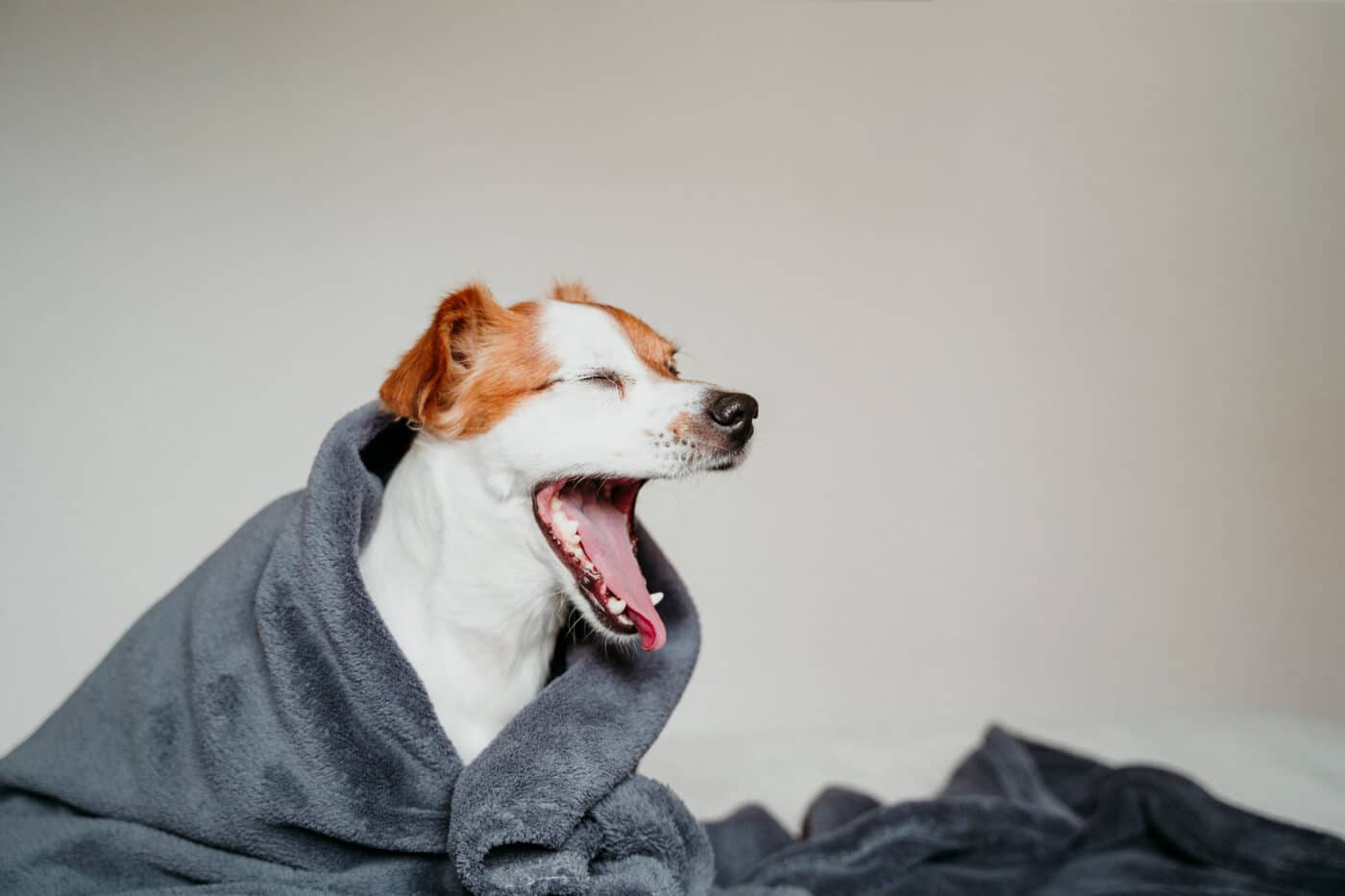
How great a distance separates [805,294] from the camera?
2490mm

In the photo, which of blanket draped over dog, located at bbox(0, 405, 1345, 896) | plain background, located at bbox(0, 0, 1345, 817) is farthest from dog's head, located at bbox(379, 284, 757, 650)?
plain background, located at bbox(0, 0, 1345, 817)

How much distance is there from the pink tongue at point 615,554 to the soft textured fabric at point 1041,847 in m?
0.77

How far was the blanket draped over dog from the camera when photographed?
3.94 ft

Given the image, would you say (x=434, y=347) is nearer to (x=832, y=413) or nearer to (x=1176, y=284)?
(x=832, y=413)

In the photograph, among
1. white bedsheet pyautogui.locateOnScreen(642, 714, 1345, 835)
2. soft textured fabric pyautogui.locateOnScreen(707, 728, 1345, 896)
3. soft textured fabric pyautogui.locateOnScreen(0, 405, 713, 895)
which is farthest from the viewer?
white bedsheet pyautogui.locateOnScreen(642, 714, 1345, 835)

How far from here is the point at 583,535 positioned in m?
1.29

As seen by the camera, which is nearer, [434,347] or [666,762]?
[434,347]

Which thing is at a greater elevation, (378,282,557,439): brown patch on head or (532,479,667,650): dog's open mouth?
(378,282,557,439): brown patch on head

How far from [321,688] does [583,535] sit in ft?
1.07

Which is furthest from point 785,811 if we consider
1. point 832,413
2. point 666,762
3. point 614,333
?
point 614,333

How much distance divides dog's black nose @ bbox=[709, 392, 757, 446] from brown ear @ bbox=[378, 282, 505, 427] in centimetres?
29

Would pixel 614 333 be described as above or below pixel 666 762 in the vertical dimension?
above

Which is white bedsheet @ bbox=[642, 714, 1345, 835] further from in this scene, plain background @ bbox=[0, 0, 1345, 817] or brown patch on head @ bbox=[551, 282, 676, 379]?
brown patch on head @ bbox=[551, 282, 676, 379]

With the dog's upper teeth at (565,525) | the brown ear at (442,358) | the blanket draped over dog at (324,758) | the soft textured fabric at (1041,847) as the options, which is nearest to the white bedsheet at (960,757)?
the soft textured fabric at (1041,847)
